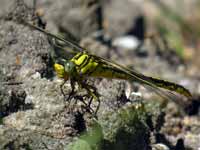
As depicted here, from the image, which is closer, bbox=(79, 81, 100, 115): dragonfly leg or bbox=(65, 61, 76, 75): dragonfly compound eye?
bbox=(79, 81, 100, 115): dragonfly leg

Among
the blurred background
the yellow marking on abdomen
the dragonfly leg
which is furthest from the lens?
the yellow marking on abdomen

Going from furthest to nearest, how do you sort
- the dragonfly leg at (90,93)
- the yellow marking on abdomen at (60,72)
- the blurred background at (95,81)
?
1. the yellow marking on abdomen at (60,72)
2. the dragonfly leg at (90,93)
3. the blurred background at (95,81)

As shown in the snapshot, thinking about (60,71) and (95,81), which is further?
(95,81)

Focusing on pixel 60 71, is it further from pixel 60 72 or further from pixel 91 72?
pixel 91 72

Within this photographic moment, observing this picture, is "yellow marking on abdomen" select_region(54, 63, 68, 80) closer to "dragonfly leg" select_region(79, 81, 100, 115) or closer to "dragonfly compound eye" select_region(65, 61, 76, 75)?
"dragonfly compound eye" select_region(65, 61, 76, 75)

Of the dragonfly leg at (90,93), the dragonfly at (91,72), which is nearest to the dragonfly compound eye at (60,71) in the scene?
the dragonfly at (91,72)

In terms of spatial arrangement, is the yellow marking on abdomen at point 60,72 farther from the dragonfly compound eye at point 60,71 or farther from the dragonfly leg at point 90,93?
the dragonfly leg at point 90,93

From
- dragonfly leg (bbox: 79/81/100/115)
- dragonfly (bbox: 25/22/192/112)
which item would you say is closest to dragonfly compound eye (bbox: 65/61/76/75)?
dragonfly (bbox: 25/22/192/112)

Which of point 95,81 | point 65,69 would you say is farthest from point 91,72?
point 65,69
